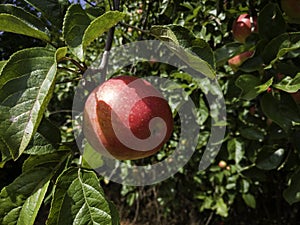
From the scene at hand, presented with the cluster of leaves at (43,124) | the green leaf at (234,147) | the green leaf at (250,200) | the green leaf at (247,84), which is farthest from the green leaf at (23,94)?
the green leaf at (250,200)

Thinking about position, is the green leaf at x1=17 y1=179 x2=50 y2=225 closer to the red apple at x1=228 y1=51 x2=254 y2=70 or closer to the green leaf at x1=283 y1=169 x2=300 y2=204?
the green leaf at x1=283 y1=169 x2=300 y2=204

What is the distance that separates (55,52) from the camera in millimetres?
667

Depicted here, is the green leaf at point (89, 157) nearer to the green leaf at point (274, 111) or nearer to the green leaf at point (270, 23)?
the green leaf at point (274, 111)

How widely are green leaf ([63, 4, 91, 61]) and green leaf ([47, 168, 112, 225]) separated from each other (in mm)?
227

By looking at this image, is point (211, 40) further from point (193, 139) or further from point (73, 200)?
point (73, 200)

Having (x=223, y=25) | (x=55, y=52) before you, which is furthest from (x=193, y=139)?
(x=55, y=52)

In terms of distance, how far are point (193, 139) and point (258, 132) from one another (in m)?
0.44

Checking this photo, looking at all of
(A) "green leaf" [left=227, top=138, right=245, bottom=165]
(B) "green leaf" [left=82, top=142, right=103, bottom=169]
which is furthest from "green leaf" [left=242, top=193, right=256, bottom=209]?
(B) "green leaf" [left=82, top=142, right=103, bottom=169]

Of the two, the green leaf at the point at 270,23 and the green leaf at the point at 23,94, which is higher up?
the green leaf at the point at 23,94

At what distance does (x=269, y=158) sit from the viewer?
4.77 feet

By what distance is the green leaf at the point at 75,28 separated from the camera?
2.26 feet

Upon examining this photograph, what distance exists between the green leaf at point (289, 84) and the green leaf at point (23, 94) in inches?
23.8

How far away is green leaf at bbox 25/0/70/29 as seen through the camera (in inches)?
32.5

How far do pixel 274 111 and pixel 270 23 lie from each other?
26 centimetres
